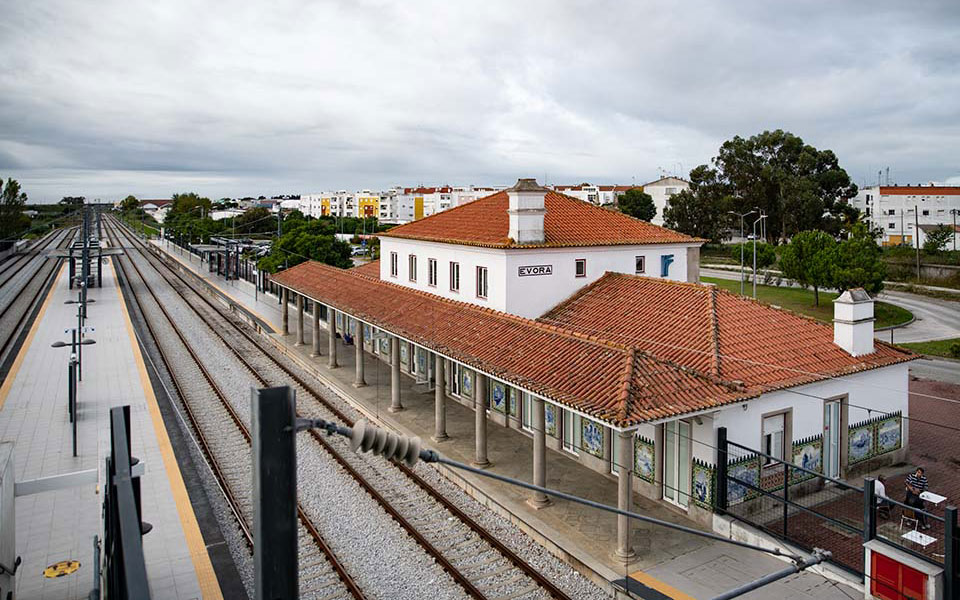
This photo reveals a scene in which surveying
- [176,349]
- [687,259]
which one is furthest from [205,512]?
[176,349]

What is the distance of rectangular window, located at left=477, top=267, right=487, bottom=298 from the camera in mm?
22047

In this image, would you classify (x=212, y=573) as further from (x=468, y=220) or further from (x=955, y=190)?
(x=955, y=190)

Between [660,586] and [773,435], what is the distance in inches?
193

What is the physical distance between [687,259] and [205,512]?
17.3m

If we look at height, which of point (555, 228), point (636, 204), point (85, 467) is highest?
point (636, 204)

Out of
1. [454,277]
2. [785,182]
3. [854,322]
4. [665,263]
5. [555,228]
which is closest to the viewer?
[854,322]

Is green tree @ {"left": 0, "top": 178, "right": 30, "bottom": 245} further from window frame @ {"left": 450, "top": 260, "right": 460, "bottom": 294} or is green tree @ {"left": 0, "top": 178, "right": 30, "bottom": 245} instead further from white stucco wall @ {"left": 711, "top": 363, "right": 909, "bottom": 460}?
white stucco wall @ {"left": 711, "top": 363, "right": 909, "bottom": 460}

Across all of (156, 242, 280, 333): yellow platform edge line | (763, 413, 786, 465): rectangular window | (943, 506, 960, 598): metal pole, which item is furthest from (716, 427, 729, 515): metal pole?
(156, 242, 280, 333): yellow platform edge line

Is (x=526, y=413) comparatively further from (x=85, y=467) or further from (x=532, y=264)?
(x=85, y=467)

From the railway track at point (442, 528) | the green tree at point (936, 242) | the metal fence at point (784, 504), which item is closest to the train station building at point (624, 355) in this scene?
the metal fence at point (784, 504)

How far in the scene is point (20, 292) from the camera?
53.7 meters

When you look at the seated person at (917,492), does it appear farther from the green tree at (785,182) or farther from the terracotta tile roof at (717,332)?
the green tree at (785,182)

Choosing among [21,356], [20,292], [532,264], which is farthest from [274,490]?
[20,292]

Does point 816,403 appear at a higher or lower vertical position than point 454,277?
lower
